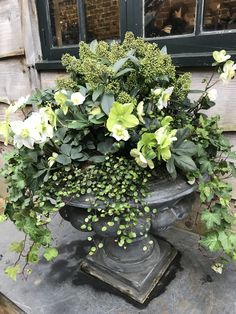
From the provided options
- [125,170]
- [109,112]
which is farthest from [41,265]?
[109,112]

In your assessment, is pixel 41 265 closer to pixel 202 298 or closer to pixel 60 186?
pixel 60 186

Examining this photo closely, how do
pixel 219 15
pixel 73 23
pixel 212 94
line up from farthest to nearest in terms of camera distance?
pixel 73 23
pixel 219 15
pixel 212 94

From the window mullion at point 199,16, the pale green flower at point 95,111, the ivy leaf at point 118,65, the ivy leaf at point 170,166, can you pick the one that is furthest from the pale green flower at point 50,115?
the window mullion at point 199,16

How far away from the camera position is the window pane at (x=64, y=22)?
1.35m

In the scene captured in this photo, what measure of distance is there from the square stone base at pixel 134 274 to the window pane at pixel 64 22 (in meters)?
1.02

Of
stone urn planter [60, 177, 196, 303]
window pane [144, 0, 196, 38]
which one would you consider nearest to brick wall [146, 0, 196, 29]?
window pane [144, 0, 196, 38]

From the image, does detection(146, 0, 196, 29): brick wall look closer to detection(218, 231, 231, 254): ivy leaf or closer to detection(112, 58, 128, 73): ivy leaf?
detection(112, 58, 128, 73): ivy leaf

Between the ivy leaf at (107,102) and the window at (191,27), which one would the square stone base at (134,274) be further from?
the window at (191,27)

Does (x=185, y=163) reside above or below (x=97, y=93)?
below

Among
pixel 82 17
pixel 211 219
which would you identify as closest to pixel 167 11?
pixel 82 17

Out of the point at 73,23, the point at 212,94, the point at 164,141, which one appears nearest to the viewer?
the point at 164,141

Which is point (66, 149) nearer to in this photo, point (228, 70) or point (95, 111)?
point (95, 111)

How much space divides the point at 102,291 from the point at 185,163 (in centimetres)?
53

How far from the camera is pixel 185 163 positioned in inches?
28.4
